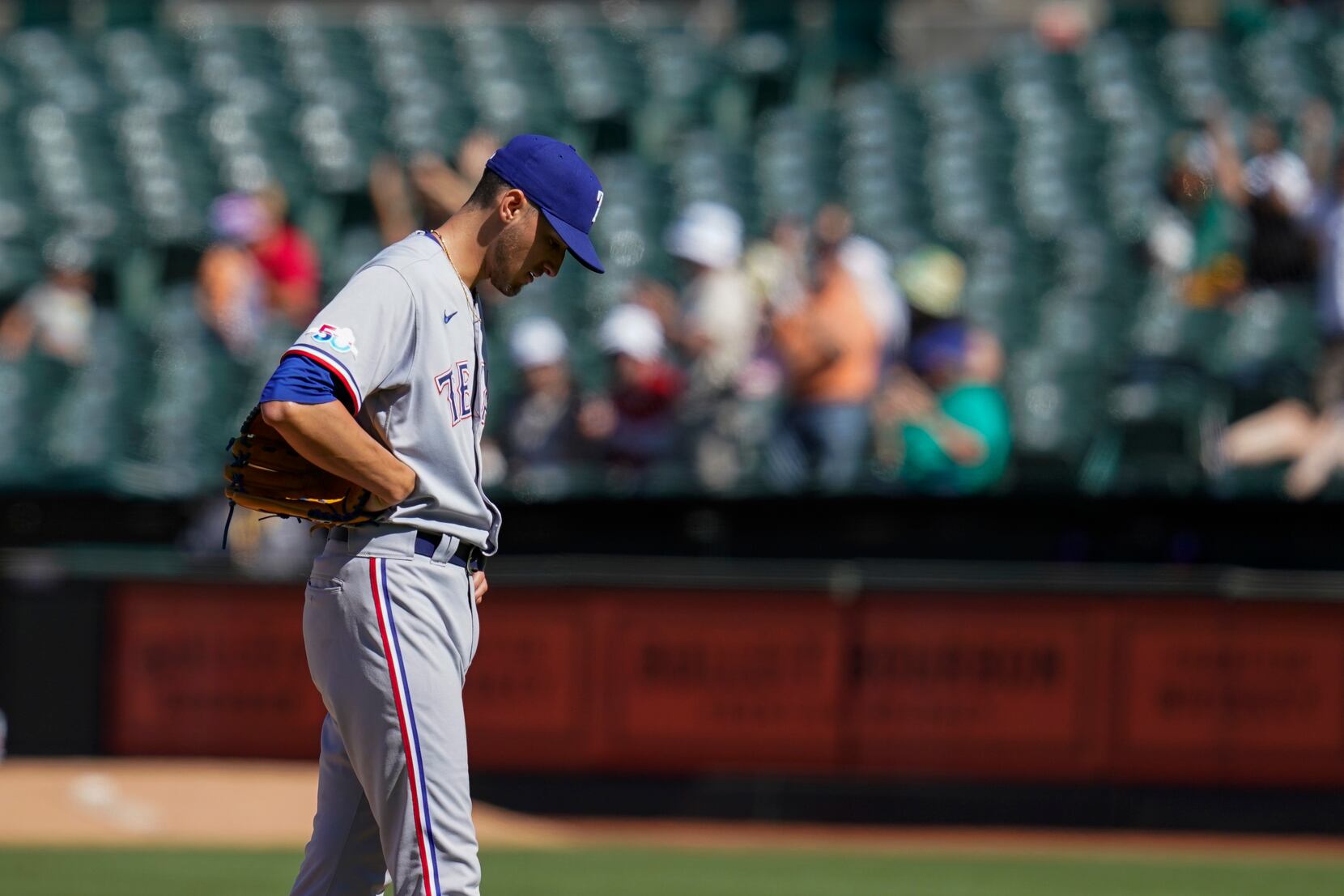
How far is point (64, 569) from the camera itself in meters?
9.92

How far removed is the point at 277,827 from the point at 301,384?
569 centimetres

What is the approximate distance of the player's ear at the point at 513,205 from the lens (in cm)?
410

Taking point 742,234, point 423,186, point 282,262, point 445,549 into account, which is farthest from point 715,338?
point 445,549

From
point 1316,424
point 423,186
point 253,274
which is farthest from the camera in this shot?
point 253,274

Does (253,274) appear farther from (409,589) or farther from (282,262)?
(409,589)

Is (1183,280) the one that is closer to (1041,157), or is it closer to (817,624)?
(1041,157)

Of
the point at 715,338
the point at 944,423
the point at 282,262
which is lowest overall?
the point at 944,423

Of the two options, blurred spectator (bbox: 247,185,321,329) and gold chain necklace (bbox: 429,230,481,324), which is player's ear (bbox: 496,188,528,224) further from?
blurred spectator (bbox: 247,185,321,329)

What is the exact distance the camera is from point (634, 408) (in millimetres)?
10281

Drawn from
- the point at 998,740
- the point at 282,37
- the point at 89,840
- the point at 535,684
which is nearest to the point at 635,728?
the point at 535,684

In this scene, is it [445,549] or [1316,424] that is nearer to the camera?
[445,549]

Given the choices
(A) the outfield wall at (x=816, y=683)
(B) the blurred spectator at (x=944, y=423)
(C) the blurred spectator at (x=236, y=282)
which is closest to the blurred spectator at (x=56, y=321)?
(C) the blurred spectator at (x=236, y=282)

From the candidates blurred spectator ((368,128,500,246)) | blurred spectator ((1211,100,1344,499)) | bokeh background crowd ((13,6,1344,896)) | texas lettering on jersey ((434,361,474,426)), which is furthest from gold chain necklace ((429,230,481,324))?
blurred spectator ((368,128,500,246))

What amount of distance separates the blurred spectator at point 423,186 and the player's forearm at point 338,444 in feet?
24.0
